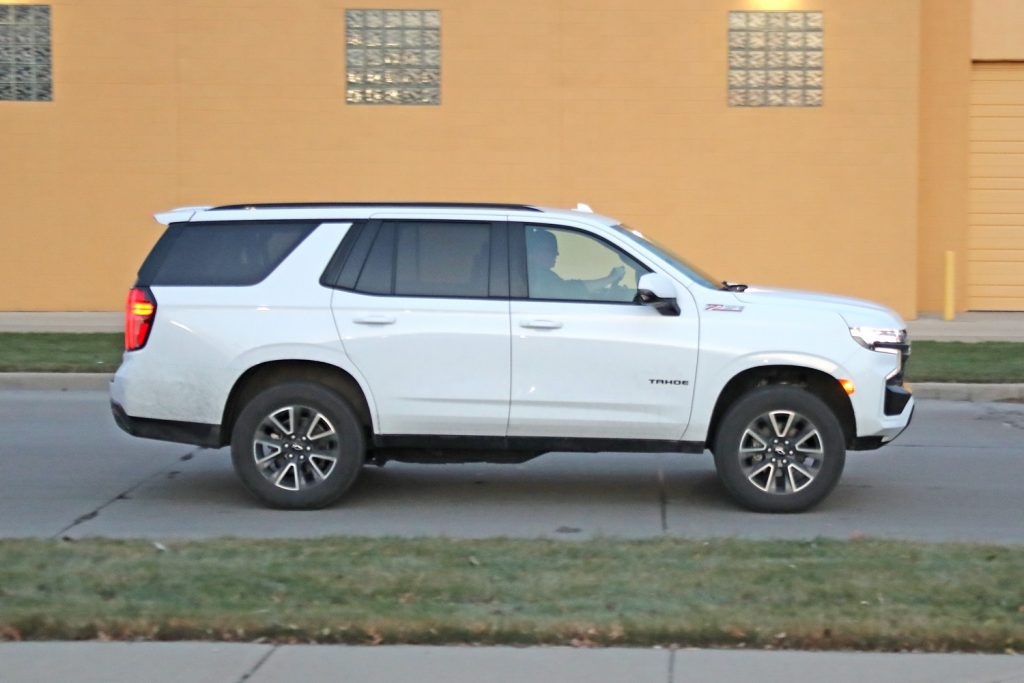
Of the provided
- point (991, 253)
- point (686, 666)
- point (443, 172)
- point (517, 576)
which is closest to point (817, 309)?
point (517, 576)

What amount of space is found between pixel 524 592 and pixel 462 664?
0.88 m

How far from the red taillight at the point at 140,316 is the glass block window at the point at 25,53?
44.8ft

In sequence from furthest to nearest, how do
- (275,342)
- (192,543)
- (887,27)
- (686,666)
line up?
(887,27)
(275,342)
(192,543)
(686,666)

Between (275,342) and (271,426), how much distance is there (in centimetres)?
54

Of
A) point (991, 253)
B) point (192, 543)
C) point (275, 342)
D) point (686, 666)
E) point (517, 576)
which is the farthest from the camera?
point (991, 253)

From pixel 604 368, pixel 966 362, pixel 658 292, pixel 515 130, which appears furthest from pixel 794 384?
pixel 515 130

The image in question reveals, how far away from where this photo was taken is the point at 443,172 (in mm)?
20875

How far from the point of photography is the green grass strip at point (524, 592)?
18.9 ft

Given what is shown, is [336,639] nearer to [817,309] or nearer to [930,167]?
[817,309]

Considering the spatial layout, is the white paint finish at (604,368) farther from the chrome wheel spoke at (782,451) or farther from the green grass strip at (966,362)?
the green grass strip at (966,362)

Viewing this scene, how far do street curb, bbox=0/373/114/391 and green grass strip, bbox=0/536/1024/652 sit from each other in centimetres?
756

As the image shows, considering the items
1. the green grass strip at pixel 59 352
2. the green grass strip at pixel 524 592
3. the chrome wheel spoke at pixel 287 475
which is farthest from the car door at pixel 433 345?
the green grass strip at pixel 59 352

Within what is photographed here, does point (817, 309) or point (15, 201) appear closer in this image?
point (817, 309)

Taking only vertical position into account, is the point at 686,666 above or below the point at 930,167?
below
